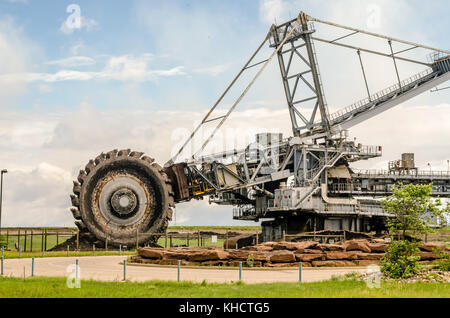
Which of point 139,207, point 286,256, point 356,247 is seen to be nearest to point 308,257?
point 286,256

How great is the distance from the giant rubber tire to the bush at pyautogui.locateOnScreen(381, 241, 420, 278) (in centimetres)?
3193

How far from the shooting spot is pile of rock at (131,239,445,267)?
3362 centimetres

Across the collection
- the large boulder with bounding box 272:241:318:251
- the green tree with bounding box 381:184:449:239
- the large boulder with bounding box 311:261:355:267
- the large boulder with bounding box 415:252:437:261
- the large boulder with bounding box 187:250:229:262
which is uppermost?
the green tree with bounding box 381:184:449:239

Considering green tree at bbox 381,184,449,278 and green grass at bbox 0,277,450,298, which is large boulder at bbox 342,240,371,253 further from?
green grass at bbox 0,277,450,298

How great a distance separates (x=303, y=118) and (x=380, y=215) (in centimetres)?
1239

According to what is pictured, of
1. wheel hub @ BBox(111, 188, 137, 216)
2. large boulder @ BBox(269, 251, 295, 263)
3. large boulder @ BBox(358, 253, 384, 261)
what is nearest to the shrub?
large boulder @ BBox(269, 251, 295, 263)

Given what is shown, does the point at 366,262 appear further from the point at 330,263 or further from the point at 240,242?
the point at 240,242

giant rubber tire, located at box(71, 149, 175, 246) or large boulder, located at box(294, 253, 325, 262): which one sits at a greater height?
giant rubber tire, located at box(71, 149, 175, 246)

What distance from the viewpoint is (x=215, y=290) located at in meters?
21.2

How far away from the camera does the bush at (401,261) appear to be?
2641 cm

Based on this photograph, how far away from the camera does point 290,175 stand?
58.5 metres

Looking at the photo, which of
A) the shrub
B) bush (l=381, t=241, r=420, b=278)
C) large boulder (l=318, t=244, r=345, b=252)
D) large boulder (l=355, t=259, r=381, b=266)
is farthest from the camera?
large boulder (l=318, t=244, r=345, b=252)

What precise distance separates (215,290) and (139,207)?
3655cm

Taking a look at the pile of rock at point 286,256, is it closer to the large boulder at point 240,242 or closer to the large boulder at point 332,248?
the large boulder at point 332,248
